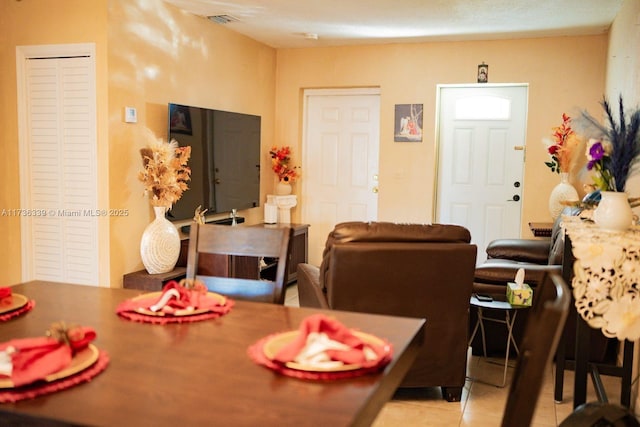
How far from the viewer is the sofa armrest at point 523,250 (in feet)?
15.9

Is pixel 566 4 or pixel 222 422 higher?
pixel 566 4

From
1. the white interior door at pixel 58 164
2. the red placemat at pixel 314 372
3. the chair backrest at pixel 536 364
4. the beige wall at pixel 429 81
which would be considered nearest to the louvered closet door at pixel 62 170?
the white interior door at pixel 58 164

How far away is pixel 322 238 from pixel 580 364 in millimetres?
4427

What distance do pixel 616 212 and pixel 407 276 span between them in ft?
3.29

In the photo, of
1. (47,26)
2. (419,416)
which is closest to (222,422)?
(419,416)

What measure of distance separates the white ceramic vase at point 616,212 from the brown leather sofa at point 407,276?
2.06 feet

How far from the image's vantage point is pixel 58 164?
449 cm

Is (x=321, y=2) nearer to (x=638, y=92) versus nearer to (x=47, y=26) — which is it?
(x=47, y=26)

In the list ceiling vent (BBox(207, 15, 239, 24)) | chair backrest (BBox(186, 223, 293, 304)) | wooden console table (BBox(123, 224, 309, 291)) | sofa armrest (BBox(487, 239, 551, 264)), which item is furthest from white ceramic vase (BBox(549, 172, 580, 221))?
chair backrest (BBox(186, 223, 293, 304))

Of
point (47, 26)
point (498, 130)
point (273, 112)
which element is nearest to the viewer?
point (47, 26)

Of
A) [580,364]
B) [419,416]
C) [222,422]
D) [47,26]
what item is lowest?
[419,416]

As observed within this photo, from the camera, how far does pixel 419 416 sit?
3.11 m

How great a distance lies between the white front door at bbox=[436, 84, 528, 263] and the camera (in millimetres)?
6363

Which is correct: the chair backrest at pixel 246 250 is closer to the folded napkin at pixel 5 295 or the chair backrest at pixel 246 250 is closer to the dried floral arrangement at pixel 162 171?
the folded napkin at pixel 5 295
